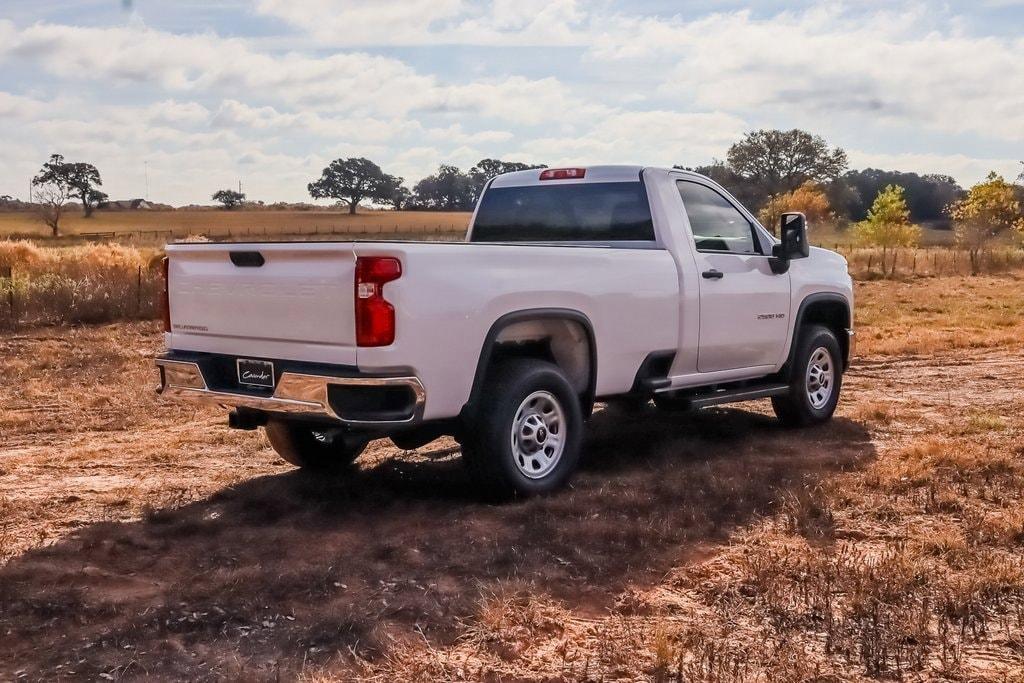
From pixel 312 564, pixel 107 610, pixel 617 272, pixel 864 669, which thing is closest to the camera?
pixel 864 669

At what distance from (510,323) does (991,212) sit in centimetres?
6008

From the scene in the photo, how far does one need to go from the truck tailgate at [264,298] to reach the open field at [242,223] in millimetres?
51627

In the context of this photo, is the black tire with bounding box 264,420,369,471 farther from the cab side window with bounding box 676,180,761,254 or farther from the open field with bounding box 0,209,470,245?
the open field with bounding box 0,209,470,245

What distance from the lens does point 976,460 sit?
6.69 m

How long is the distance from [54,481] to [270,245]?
245 cm

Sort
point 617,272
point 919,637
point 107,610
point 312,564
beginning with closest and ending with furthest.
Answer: point 919,637 < point 107,610 < point 312,564 < point 617,272

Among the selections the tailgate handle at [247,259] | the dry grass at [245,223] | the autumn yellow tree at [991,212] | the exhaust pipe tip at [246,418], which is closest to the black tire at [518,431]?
the exhaust pipe tip at [246,418]

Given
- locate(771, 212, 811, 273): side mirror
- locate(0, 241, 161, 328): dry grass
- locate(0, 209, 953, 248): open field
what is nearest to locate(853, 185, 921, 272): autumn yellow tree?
locate(0, 209, 953, 248): open field

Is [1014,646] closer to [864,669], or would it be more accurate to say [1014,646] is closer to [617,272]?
[864,669]

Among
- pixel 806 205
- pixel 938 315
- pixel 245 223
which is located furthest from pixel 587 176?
pixel 806 205

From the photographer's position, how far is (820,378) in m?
8.40

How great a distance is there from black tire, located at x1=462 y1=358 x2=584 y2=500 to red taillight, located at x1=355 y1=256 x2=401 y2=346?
79cm

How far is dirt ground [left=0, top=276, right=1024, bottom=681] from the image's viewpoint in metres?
3.78

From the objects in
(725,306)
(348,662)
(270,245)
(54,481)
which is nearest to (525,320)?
(270,245)
